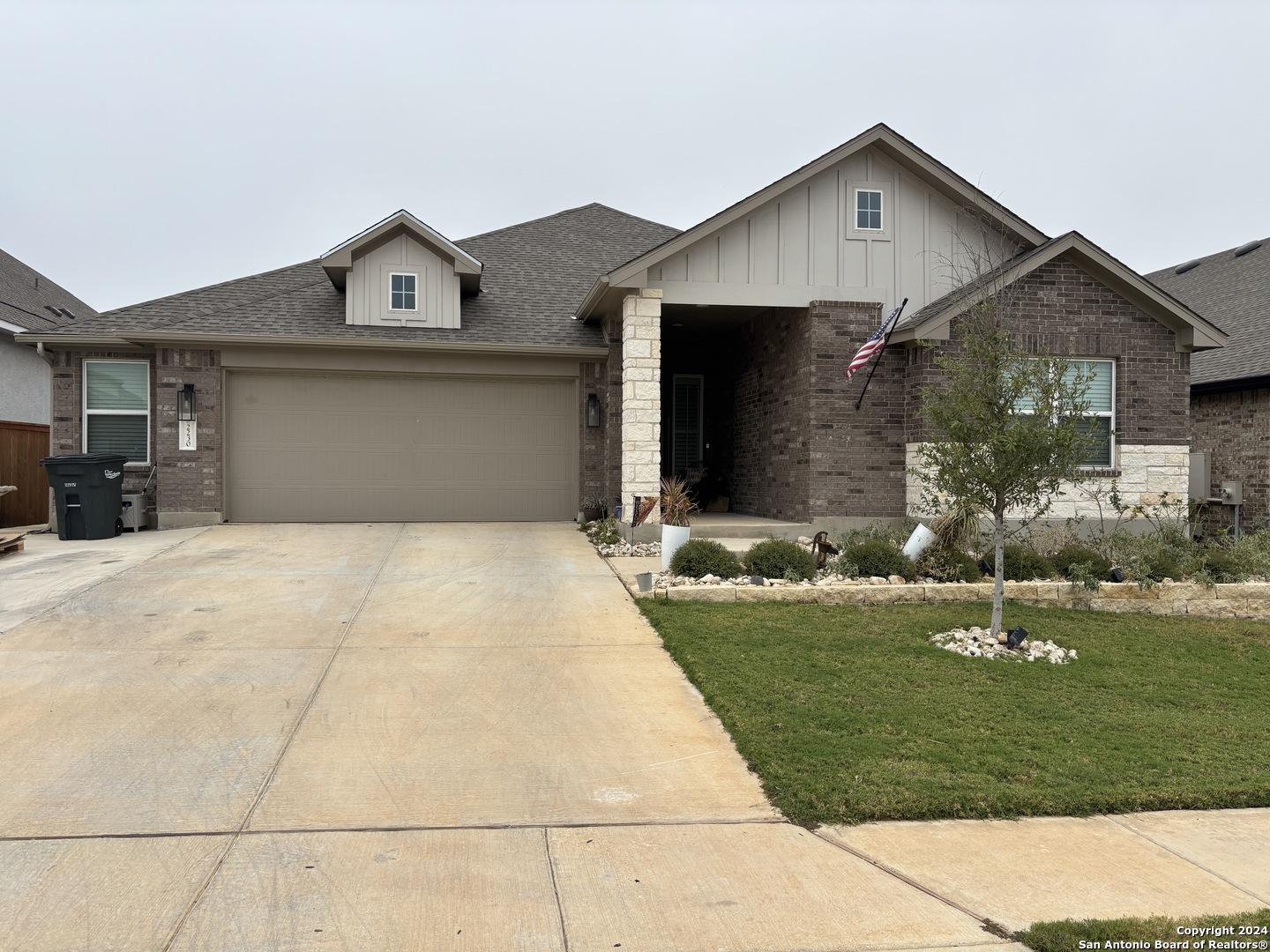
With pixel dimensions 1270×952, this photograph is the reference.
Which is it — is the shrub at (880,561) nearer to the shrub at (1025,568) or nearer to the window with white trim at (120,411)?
the shrub at (1025,568)

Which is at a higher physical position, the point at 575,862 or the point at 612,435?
the point at 612,435

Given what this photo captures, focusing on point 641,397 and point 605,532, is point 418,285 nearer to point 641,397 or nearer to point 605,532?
point 641,397

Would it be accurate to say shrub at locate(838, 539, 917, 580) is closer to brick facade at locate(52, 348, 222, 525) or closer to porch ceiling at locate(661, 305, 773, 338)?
porch ceiling at locate(661, 305, 773, 338)

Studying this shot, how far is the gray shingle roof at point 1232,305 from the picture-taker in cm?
1548

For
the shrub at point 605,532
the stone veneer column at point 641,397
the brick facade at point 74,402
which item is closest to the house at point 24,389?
the brick facade at point 74,402

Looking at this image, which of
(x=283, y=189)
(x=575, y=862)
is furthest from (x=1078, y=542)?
(x=283, y=189)

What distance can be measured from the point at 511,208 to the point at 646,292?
113 ft

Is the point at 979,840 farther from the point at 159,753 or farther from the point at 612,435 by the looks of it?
the point at 612,435

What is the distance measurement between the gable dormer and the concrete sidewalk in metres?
8.48

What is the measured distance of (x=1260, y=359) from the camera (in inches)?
593

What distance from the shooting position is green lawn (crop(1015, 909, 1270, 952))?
3268mm

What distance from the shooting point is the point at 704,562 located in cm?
1002

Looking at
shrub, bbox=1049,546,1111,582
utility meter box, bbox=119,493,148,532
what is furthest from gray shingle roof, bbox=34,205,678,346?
shrub, bbox=1049,546,1111,582

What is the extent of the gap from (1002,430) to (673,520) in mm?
5250
